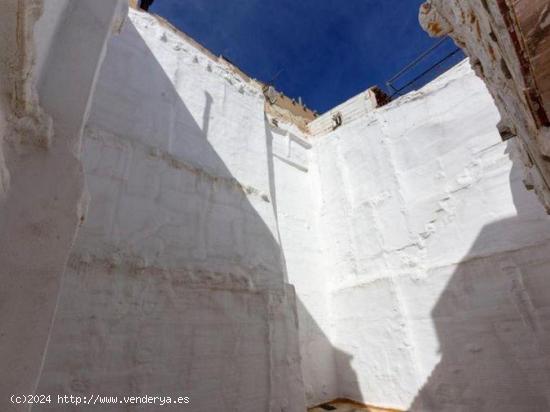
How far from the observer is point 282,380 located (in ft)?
14.0

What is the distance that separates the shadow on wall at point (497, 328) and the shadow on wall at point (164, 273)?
246cm

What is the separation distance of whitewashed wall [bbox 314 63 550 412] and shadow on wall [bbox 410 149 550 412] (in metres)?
0.01

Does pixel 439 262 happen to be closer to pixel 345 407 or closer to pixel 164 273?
pixel 345 407

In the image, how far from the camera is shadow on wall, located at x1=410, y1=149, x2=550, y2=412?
431 centimetres

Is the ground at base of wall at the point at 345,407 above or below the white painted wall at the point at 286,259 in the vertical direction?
below

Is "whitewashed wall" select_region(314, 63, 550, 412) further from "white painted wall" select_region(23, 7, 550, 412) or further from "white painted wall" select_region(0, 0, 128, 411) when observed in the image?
"white painted wall" select_region(0, 0, 128, 411)

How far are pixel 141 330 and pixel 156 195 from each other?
5.81 feet

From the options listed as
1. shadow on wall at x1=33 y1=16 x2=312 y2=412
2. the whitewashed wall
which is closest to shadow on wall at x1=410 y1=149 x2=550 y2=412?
the whitewashed wall

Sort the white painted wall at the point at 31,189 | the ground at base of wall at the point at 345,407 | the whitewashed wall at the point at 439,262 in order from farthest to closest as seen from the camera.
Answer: the ground at base of wall at the point at 345,407 < the whitewashed wall at the point at 439,262 < the white painted wall at the point at 31,189

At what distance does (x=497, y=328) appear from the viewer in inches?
182

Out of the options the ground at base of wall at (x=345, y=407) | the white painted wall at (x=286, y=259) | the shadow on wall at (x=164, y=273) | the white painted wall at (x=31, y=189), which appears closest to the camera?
the white painted wall at (x=31, y=189)

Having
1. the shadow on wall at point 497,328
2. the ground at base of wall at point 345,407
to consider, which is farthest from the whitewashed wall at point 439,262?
the ground at base of wall at point 345,407

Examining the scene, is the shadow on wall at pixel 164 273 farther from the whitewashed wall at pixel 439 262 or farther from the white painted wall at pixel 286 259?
the whitewashed wall at pixel 439 262

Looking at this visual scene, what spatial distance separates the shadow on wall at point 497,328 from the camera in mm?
4309
